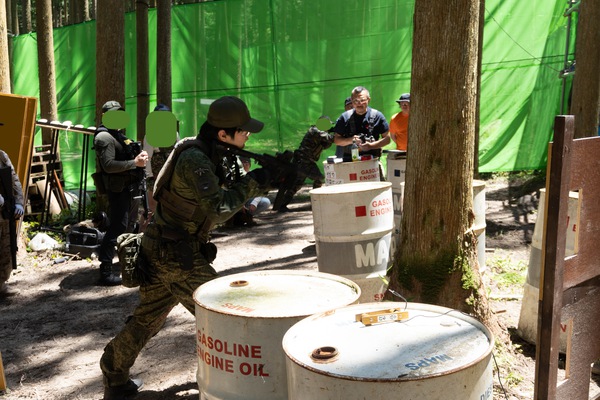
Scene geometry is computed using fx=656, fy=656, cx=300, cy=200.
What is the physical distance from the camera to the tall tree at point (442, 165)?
161 inches

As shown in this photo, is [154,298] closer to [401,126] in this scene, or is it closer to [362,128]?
[362,128]

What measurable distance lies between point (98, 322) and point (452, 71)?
12.9 feet

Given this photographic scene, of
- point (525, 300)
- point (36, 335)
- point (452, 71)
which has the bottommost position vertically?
point (36, 335)

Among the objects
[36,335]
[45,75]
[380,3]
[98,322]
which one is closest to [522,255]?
[98,322]

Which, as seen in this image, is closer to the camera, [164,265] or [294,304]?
[294,304]

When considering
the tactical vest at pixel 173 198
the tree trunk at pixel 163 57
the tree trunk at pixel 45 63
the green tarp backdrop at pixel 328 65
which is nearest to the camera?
the tactical vest at pixel 173 198

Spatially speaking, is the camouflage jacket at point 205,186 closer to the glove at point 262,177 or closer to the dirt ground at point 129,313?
the glove at point 262,177

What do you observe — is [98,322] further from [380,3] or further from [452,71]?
[380,3]

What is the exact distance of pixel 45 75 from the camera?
11.8 meters

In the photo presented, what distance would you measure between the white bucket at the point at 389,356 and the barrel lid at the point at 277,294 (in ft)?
0.86

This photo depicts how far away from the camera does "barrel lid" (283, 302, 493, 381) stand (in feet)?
6.92

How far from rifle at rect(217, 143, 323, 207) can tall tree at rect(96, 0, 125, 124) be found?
6.05 m

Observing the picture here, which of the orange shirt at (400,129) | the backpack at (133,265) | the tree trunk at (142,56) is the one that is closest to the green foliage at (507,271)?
the orange shirt at (400,129)

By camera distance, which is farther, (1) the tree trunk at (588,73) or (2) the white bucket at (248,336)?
(1) the tree trunk at (588,73)
